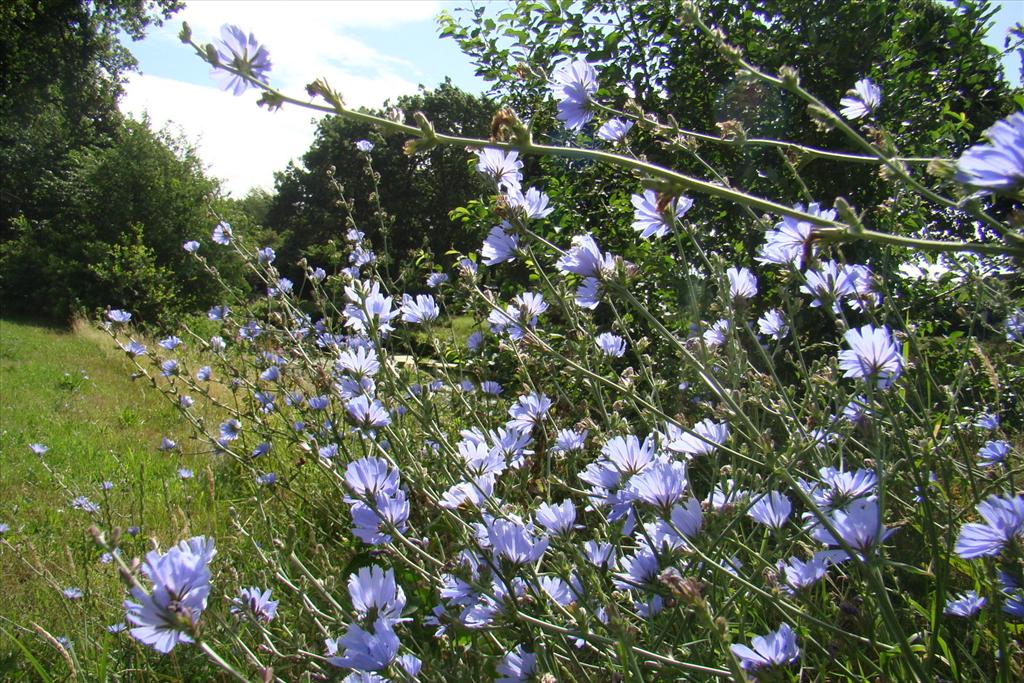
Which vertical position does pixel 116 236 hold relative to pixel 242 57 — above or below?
above

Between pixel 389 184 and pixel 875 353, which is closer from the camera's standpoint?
pixel 875 353

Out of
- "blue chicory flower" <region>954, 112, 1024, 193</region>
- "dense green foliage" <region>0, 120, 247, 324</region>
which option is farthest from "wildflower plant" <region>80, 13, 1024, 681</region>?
"dense green foliage" <region>0, 120, 247, 324</region>

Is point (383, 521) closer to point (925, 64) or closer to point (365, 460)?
point (365, 460)

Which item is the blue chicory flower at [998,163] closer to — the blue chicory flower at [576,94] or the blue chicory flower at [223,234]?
the blue chicory flower at [576,94]

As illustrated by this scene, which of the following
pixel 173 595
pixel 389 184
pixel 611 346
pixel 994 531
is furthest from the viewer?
pixel 389 184

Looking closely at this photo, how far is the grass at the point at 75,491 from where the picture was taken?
2.41 meters

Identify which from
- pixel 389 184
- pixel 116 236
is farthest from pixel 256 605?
pixel 389 184

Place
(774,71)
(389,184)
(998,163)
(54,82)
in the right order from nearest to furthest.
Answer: (998,163), (774,71), (54,82), (389,184)

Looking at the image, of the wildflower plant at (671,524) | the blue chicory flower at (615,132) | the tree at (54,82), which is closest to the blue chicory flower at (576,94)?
the wildflower plant at (671,524)

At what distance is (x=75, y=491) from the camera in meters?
3.72

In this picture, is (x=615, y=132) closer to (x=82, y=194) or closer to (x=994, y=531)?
(x=994, y=531)

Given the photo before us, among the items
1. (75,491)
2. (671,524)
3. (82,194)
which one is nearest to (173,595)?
(671,524)

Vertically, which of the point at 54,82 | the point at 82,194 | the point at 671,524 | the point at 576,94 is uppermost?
the point at 54,82

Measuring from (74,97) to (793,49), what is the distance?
24.3m
